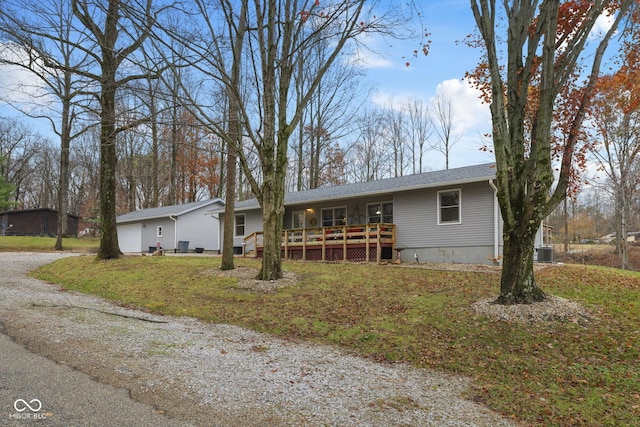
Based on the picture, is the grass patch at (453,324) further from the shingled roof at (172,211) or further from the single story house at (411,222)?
the shingled roof at (172,211)

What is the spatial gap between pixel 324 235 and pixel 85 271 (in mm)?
8460

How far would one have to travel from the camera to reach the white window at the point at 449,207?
46.1 feet

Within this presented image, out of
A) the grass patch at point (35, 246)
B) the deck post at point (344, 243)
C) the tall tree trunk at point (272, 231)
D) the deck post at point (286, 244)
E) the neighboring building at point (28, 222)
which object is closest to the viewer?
the tall tree trunk at point (272, 231)

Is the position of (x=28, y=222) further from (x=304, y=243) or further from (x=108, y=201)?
(x=304, y=243)

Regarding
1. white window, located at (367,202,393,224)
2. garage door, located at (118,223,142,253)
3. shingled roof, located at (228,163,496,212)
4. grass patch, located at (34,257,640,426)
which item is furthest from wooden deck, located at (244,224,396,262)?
garage door, located at (118,223,142,253)

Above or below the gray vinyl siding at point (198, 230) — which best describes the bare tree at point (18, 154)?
above

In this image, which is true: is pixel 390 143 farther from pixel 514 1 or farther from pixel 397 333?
pixel 397 333

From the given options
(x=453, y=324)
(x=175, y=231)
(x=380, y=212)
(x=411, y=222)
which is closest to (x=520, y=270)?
(x=453, y=324)

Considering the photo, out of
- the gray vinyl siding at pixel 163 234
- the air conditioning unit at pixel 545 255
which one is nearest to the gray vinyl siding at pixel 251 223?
the gray vinyl siding at pixel 163 234

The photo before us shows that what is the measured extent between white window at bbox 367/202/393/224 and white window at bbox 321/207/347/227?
1300mm

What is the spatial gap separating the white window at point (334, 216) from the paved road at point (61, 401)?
14.3 metres

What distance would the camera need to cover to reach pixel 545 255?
48.7 feet

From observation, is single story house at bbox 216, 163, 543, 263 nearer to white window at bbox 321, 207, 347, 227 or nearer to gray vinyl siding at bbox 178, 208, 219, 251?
white window at bbox 321, 207, 347, 227

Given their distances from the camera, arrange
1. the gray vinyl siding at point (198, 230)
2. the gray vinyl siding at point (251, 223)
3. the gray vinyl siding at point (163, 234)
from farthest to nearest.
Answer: the gray vinyl siding at point (163, 234) → the gray vinyl siding at point (198, 230) → the gray vinyl siding at point (251, 223)
